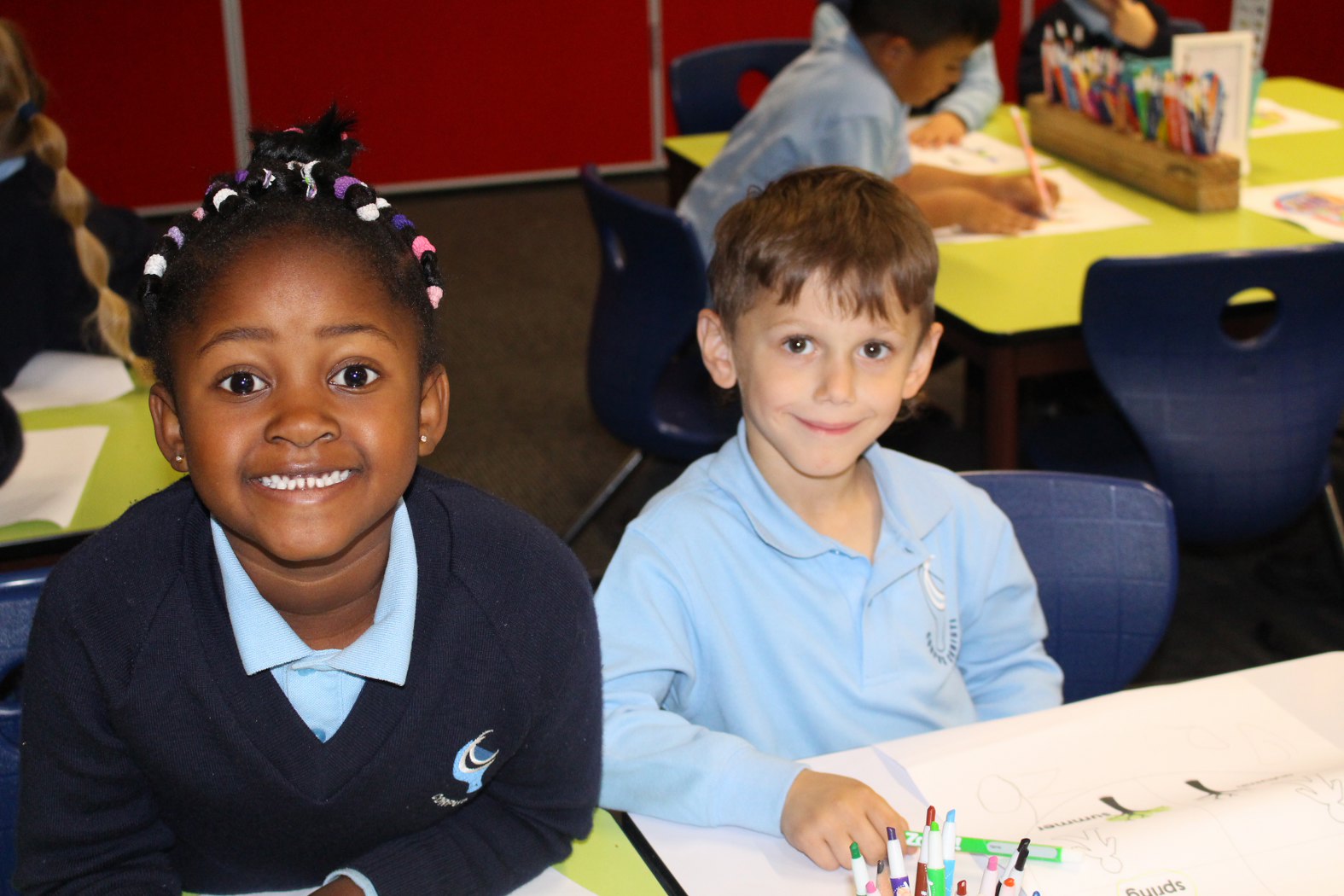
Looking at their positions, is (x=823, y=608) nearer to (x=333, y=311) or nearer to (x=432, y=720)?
(x=432, y=720)

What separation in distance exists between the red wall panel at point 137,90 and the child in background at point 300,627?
13.8 ft

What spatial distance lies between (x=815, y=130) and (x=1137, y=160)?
648mm

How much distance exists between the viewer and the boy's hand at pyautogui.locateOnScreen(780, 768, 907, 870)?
3.26 feet

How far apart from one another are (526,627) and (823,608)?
354 mm

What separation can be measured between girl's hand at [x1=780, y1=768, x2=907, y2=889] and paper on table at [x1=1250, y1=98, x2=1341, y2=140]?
2.43m

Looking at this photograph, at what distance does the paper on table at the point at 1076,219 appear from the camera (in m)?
2.38

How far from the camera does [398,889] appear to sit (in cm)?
100

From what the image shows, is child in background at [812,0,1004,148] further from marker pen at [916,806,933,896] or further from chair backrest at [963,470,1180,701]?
marker pen at [916,806,933,896]

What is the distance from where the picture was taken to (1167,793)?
1.06 m

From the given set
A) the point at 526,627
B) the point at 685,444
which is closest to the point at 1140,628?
the point at 526,627

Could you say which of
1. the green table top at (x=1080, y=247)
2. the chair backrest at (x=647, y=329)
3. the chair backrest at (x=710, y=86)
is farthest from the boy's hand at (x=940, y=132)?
the chair backrest at (x=647, y=329)

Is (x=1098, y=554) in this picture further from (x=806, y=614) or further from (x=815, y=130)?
(x=815, y=130)

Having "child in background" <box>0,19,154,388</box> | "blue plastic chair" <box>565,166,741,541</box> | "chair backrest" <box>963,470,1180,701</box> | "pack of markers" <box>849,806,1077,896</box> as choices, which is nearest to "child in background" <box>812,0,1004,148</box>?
"blue plastic chair" <box>565,166,741,541</box>

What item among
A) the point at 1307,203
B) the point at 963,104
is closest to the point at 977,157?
the point at 963,104
